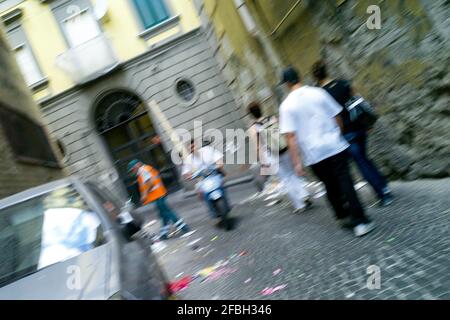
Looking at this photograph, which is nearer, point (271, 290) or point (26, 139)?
point (271, 290)

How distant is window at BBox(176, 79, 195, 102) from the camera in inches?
675

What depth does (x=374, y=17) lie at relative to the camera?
18.8 feet

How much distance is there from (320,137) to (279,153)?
2312 mm

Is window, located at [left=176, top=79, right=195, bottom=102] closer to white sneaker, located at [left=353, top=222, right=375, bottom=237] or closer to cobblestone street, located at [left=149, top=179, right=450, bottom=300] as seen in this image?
cobblestone street, located at [left=149, top=179, right=450, bottom=300]

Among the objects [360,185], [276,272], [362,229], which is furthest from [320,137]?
[360,185]

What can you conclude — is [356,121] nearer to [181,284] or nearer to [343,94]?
[343,94]

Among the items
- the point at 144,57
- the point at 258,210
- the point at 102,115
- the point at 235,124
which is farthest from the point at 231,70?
the point at 258,210

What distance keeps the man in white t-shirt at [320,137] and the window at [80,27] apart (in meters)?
14.1

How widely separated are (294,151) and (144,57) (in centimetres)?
1338

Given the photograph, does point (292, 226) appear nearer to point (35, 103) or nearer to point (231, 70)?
point (231, 70)

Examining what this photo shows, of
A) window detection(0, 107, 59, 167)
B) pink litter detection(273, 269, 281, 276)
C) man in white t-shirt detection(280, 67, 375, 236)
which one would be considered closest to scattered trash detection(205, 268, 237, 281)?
pink litter detection(273, 269, 281, 276)

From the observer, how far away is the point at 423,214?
4547 millimetres

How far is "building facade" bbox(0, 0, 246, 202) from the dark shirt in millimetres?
11157

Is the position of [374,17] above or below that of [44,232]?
above
